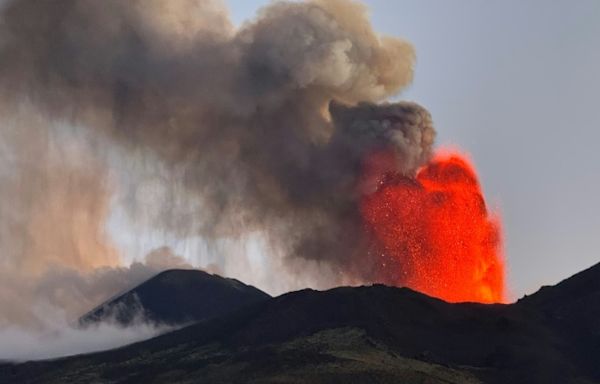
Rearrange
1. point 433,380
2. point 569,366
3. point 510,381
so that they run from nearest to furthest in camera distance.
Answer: point 433,380, point 510,381, point 569,366

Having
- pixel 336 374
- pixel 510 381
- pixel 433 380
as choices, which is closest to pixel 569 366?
pixel 510 381

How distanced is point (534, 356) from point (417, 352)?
76.3 ft

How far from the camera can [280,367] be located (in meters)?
183

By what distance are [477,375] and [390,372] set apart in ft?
68.7

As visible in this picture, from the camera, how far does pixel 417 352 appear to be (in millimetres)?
198875

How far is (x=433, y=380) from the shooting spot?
6772 inches

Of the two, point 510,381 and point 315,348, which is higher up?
point 315,348

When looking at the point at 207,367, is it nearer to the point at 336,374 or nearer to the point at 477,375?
the point at 336,374

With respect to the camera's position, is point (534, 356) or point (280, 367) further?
point (534, 356)

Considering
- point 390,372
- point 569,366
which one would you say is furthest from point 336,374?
point 569,366

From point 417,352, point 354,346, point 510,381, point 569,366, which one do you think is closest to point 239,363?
point 354,346

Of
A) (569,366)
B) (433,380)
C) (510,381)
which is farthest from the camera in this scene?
(569,366)

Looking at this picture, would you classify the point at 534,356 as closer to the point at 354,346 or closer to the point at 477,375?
the point at 477,375

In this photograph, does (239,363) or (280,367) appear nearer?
(280,367)
